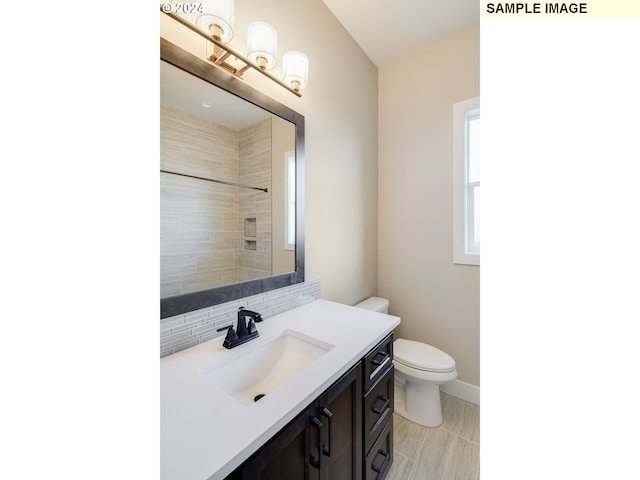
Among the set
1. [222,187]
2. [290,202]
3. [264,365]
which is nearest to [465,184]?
[290,202]

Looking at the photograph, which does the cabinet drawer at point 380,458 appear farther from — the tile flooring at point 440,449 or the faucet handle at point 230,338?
the faucet handle at point 230,338

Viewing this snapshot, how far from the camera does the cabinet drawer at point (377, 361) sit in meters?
1.02

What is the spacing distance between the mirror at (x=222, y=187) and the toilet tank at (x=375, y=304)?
76 cm

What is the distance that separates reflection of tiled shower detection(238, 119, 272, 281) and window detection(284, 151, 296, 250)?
11cm

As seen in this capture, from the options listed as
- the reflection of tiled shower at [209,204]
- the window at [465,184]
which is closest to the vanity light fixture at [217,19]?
the reflection of tiled shower at [209,204]

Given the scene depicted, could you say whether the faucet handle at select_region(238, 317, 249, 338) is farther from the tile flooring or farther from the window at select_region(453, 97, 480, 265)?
the window at select_region(453, 97, 480, 265)

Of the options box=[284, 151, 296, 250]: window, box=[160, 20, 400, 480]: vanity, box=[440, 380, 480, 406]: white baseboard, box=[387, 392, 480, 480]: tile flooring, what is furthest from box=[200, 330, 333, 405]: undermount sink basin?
box=[440, 380, 480, 406]: white baseboard

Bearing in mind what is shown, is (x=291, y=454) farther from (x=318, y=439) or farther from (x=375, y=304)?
(x=375, y=304)

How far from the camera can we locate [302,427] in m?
0.72

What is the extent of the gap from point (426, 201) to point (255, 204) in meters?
1.41

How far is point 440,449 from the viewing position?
4.84 feet
